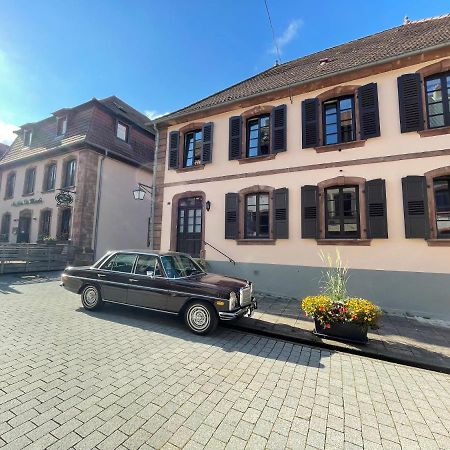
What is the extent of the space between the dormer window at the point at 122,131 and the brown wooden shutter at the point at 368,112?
14397 mm

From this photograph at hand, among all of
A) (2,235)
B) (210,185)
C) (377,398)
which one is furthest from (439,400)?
(2,235)

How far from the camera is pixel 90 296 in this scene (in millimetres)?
6574

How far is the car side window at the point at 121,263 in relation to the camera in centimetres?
635

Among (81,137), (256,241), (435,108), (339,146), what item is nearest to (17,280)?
(81,137)

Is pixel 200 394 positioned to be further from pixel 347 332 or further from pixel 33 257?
pixel 33 257

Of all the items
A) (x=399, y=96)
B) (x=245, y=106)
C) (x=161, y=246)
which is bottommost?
(x=161, y=246)

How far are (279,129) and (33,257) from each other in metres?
12.5

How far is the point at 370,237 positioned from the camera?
7820 millimetres

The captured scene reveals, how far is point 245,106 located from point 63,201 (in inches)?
447

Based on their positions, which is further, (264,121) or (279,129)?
(264,121)

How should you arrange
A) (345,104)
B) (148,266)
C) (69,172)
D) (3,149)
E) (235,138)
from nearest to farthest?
(148,266)
(345,104)
(235,138)
(69,172)
(3,149)

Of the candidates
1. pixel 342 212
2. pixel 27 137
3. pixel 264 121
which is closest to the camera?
pixel 342 212

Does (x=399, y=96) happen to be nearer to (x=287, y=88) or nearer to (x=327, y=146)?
(x=327, y=146)

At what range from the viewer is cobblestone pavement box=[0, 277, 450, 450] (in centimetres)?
251
